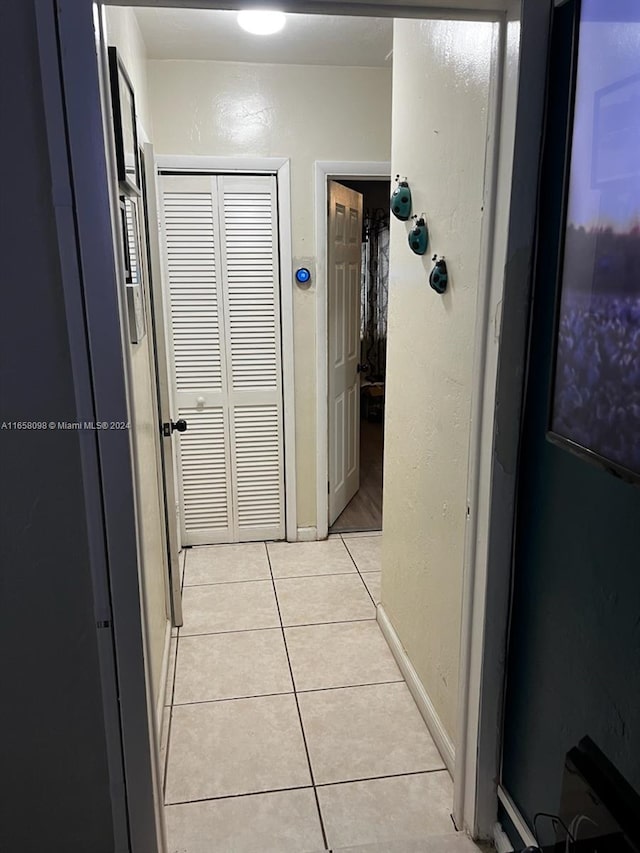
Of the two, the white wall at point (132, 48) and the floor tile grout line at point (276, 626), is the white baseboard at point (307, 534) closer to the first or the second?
the floor tile grout line at point (276, 626)

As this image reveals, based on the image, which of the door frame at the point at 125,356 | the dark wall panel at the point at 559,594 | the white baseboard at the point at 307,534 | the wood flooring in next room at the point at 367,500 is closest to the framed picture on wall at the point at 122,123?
the door frame at the point at 125,356

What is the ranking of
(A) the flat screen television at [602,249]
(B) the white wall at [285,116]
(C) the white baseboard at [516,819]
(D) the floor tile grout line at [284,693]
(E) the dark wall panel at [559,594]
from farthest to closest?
(B) the white wall at [285,116], (D) the floor tile grout line at [284,693], (C) the white baseboard at [516,819], (E) the dark wall panel at [559,594], (A) the flat screen television at [602,249]

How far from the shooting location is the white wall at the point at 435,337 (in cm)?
173

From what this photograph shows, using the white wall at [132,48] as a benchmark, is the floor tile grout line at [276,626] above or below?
below

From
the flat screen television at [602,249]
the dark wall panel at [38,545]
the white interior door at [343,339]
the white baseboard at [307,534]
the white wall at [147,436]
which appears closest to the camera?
the flat screen television at [602,249]

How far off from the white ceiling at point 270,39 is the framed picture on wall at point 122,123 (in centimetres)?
86

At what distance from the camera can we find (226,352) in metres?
3.46

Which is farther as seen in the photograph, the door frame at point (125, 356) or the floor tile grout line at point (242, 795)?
the floor tile grout line at point (242, 795)

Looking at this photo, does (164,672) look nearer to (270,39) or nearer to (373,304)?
(270,39)

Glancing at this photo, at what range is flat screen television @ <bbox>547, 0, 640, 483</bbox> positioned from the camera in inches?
39.9

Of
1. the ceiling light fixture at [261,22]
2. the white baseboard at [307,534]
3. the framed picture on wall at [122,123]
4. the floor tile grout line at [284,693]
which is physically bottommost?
the floor tile grout line at [284,693]

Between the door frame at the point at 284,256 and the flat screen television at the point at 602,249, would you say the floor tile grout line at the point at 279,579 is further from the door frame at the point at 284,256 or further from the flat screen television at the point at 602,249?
the flat screen television at the point at 602,249

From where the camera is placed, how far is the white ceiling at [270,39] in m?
2.62

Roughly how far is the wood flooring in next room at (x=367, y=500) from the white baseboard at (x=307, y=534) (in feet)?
0.47
